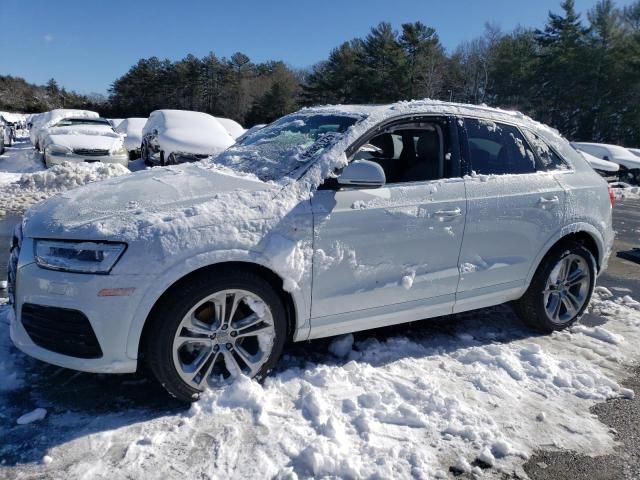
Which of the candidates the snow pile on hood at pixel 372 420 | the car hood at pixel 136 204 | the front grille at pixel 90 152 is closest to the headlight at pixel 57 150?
the front grille at pixel 90 152

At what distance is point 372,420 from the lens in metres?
2.79

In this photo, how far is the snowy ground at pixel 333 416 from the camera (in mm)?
2453

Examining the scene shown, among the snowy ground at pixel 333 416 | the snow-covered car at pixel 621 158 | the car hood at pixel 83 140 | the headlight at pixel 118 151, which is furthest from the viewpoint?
the snow-covered car at pixel 621 158

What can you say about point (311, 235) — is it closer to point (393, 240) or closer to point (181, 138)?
point (393, 240)

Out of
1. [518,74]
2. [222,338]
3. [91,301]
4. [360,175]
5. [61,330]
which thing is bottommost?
[222,338]

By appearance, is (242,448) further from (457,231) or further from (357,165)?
(457,231)

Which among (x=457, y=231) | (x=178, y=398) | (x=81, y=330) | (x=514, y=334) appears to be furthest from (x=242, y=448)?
(x=514, y=334)

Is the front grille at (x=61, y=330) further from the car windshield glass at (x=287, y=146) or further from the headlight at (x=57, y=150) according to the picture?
the headlight at (x=57, y=150)

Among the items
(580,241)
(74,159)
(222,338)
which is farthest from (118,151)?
(580,241)

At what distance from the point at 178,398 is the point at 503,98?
1680 inches

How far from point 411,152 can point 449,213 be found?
2.35 feet

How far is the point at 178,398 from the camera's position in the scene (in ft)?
9.37

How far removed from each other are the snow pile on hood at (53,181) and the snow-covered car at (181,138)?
1.26 m

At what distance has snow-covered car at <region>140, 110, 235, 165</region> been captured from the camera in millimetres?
11227
